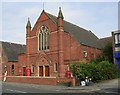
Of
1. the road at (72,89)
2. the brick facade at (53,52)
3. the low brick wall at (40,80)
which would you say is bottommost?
the road at (72,89)

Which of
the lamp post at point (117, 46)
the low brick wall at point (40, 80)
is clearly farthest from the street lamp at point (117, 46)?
the low brick wall at point (40, 80)

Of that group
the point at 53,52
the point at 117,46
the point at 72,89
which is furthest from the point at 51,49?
the point at 72,89

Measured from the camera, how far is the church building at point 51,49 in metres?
38.8

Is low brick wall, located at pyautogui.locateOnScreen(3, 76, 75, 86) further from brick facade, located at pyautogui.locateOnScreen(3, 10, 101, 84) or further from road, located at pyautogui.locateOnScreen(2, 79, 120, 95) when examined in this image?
brick facade, located at pyautogui.locateOnScreen(3, 10, 101, 84)

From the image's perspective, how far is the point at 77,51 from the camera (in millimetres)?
38094

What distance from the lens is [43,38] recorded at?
43375mm

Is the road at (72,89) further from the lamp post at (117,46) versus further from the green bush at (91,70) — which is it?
the lamp post at (117,46)

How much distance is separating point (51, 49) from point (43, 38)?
11.3ft

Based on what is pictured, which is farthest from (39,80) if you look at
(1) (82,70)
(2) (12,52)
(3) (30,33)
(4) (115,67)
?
(2) (12,52)

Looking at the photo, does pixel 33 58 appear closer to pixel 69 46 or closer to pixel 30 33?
pixel 30 33

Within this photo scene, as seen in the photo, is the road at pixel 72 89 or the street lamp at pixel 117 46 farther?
the street lamp at pixel 117 46

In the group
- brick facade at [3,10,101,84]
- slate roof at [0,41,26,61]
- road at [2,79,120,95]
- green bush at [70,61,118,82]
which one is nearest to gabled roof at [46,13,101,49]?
brick facade at [3,10,101,84]

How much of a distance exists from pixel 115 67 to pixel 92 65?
213 inches

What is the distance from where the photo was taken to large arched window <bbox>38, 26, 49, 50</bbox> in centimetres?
4252
